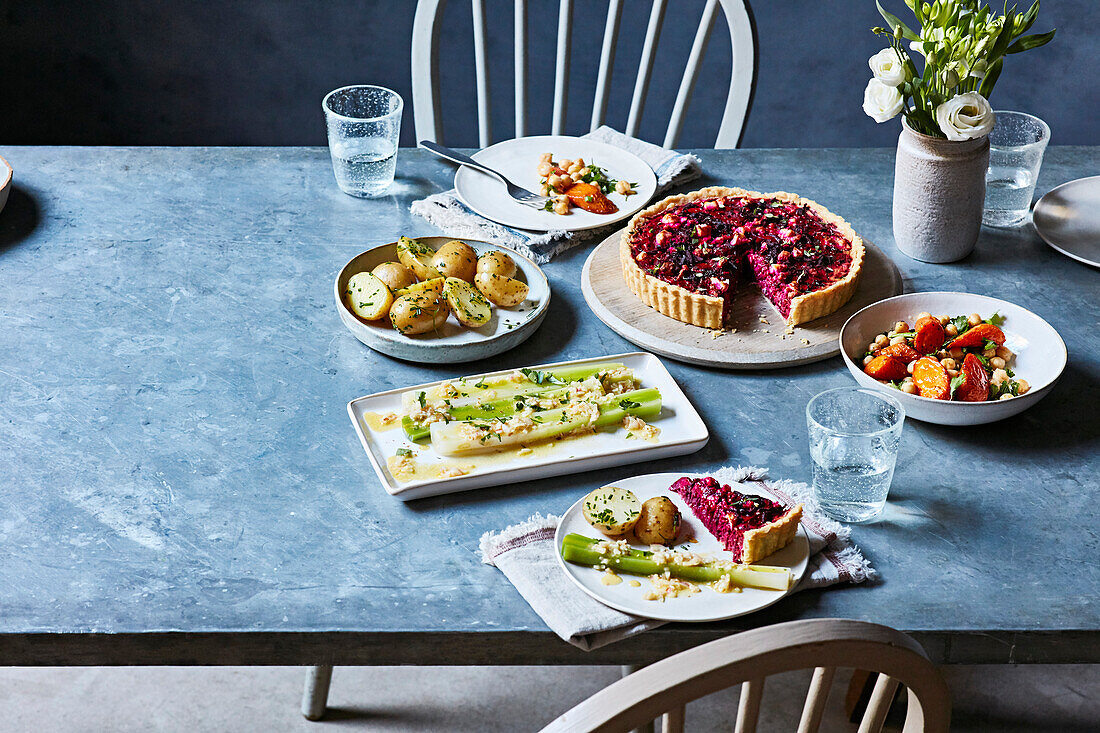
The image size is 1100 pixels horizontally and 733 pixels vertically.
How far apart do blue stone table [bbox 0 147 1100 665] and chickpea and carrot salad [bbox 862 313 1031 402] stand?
6cm

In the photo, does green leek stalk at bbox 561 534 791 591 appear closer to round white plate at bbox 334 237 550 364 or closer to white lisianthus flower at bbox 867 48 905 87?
round white plate at bbox 334 237 550 364

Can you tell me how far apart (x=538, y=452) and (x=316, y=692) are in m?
1.05

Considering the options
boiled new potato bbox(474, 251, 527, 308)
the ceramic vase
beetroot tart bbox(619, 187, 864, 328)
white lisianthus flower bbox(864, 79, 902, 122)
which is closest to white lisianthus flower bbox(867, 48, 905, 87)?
white lisianthus flower bbox(864, 79, 902, 122)

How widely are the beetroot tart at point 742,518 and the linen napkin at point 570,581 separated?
0.04 m

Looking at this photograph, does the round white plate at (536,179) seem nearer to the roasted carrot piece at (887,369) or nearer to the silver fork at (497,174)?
the silver fork at (497,174)

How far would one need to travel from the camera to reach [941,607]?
1.10 m

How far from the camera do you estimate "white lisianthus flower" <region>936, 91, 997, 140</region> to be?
1.50m

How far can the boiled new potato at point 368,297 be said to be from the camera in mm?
1502

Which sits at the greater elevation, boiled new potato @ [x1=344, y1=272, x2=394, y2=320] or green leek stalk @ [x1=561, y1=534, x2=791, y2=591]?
boiled new potato @ [x1=344, y1=272, x2=394, y2=320]

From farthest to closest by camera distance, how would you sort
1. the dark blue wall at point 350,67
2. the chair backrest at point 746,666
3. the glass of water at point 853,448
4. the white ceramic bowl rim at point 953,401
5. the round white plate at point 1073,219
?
the dark blue wall at point 350,67 < the round white plate at point 1073,219 < the white ceramic bowl rim at point 953,401 < the glass of water at point 853,448 < the chair backrest at point 746,666

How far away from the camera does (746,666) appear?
2.62 feet

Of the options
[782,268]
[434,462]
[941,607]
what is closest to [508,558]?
[434,462]

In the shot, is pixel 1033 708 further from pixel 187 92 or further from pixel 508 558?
pixel 187 92

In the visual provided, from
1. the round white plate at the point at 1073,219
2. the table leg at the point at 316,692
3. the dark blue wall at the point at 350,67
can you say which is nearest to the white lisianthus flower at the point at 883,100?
the round white plate at the point at 1073,219
